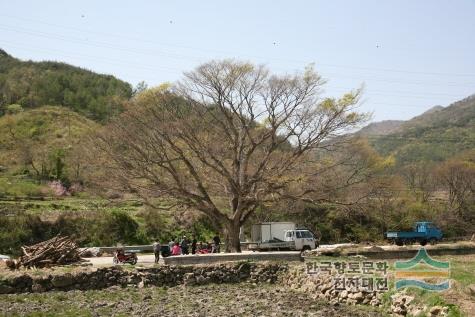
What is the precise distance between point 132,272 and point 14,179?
34274 millimetres

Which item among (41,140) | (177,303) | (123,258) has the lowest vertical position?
(177,303)

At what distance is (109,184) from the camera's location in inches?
1258

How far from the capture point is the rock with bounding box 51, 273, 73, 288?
23.5 metres

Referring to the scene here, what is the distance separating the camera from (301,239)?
3434 centimetres

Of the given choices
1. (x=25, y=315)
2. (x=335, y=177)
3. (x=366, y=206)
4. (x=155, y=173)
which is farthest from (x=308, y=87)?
(x=25, y=315)

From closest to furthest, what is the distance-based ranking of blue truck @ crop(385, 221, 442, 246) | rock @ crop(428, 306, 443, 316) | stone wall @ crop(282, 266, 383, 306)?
1. rock @ crop(428, 306, 443, 316)
2. stone wall @ crop(282, 266, 383, 306)
3. blue truck @ crop(385, 221, 442, 246)

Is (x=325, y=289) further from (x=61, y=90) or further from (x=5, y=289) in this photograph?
(x=61, y=90)

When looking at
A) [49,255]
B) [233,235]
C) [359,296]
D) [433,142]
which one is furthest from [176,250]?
[433,142]

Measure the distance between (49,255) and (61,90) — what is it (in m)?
78.5

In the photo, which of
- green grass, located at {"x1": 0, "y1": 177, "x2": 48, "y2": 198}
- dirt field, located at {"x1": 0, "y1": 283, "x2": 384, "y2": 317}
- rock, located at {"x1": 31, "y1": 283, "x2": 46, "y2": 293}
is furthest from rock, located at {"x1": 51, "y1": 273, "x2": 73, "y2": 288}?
green grass, located at {"x1": 0, "y1": 177, "x2": 48, "y2": 198}

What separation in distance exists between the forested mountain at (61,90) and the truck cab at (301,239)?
56.7m

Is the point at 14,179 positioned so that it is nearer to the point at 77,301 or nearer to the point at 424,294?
the point at 77,301

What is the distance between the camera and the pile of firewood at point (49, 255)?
25477mm

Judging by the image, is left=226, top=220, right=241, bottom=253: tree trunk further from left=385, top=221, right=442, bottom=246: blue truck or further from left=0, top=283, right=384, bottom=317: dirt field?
left=385, top=221, right=442, bottom=246: blue truck
